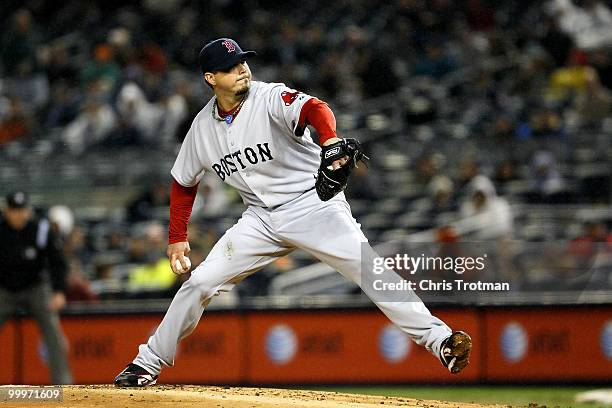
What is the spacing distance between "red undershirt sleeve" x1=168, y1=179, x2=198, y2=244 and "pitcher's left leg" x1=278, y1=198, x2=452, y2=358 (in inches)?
28.1

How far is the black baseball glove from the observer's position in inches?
235

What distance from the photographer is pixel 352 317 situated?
11.2 m

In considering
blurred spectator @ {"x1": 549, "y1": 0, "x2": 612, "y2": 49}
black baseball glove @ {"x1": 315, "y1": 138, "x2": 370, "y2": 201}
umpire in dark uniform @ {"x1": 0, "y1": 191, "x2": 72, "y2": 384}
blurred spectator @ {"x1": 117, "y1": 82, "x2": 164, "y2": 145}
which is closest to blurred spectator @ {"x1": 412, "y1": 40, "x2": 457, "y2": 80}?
blurred spectator @ {"x1": 549, "y1": 0, "x2": 612, "y2": 49}

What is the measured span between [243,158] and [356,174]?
6701 millimetres

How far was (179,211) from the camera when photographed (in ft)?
23.1

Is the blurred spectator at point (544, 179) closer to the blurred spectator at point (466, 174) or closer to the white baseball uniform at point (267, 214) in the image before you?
the blurred spectator at point (466, 174)

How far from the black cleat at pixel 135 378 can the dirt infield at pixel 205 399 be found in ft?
0.24

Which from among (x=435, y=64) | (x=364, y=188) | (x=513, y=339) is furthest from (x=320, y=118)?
(x=435, y=64)

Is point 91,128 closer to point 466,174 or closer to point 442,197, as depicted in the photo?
point 442,197

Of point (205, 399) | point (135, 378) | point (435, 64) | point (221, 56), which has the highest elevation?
point (435, 64)

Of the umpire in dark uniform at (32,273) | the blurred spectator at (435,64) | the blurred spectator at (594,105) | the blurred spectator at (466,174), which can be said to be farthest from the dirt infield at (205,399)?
the blurred spectator at (435,64)

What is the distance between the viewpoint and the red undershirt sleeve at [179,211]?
697 cm

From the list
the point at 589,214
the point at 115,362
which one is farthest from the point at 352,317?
the point at 589,214

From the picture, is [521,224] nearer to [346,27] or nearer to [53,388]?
[346,27]
